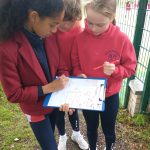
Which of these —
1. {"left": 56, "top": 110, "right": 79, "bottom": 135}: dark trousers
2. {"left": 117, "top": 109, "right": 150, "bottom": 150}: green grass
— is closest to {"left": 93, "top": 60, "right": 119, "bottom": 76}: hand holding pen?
{"left": 56, "top": 110, "right": 79, "bottom": 135}: dark trousers

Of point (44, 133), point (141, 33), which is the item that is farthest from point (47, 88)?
point (141, 33)

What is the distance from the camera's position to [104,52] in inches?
75.6

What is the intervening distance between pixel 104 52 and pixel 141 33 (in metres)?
1.35

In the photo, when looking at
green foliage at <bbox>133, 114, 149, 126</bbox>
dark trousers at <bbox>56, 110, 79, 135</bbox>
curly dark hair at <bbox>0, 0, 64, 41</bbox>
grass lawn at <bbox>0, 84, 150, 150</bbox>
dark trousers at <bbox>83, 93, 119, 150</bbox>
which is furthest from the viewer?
green foliage at <bbox>133, 114, 149, 126</bbox>

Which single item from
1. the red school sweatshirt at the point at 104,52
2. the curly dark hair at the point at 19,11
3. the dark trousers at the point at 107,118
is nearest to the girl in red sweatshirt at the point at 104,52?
the red school sweatshirt at the point at 104,52

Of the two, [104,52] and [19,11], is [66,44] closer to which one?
[104,52]

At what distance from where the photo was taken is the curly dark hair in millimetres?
1459

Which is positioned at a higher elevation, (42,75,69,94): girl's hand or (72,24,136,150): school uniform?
(72,24,136,150): school uniform

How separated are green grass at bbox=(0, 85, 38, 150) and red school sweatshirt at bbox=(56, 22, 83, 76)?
4.61ft

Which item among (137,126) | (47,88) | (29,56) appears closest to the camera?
(29,56)

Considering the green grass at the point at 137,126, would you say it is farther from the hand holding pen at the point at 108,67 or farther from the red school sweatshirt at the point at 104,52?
the hand holding pen at the point at 108,67

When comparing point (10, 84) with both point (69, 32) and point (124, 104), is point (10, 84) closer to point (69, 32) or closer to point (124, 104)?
point (69, 32)

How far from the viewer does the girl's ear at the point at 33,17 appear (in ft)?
4.91

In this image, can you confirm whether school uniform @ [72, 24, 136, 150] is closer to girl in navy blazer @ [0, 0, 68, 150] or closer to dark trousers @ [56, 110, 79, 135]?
girl in navy blazer @ [0, 0, 68, 150]
